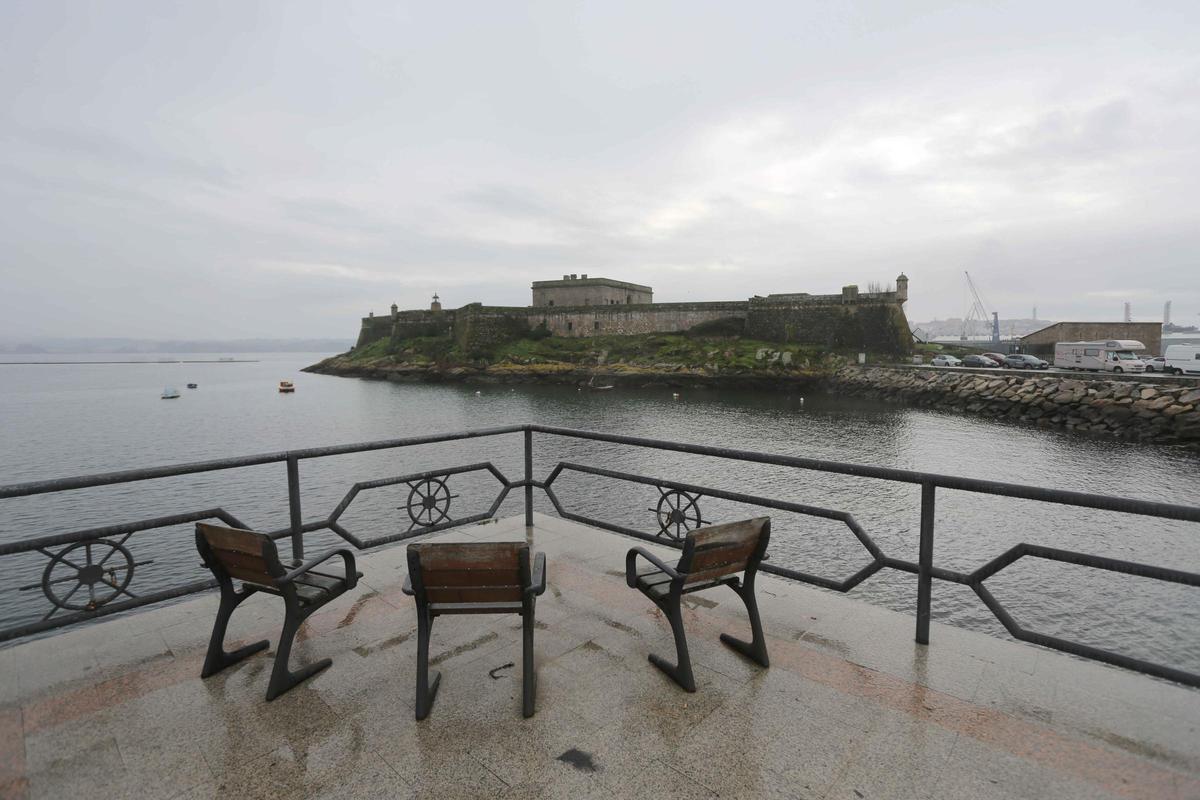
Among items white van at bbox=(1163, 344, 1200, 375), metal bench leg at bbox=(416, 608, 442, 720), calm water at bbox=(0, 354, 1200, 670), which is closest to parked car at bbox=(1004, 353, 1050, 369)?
white van at bbox=(1163, 344, 1200, 375)

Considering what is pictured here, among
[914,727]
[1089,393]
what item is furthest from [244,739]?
[1089,393]

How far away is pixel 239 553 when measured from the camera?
3.35 meters

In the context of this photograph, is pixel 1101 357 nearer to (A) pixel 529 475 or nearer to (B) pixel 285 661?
(A) pixel 529 475

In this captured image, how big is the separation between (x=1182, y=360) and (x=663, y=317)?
43846 millimetres

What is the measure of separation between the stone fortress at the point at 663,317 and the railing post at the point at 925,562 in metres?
57.3

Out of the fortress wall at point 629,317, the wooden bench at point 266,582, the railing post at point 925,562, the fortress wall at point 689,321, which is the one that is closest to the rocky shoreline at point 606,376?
the fortress wall at point 689,321

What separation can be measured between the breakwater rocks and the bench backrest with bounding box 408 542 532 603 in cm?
3559

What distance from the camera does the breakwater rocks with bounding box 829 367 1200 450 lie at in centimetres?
2769

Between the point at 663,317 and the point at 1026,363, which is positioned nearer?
the point at 1026,363

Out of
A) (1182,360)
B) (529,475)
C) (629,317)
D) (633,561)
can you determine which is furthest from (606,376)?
(633,561)

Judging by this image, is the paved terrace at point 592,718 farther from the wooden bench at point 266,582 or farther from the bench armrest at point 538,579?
the bench armrest at point 538,579

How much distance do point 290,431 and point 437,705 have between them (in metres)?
37.7

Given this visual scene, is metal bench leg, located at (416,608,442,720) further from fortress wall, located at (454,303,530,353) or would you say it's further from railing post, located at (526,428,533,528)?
fortress wall, located at (454,303,530,353)

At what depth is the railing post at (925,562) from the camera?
12.4 ft
